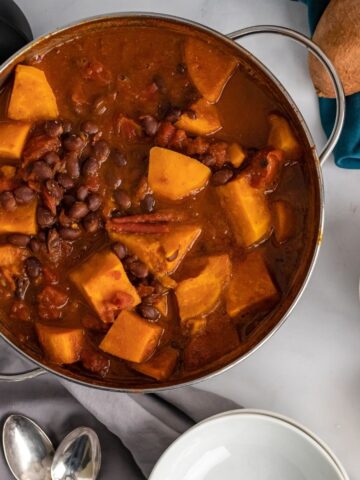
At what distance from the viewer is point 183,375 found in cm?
231

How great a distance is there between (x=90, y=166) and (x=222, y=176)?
373mm

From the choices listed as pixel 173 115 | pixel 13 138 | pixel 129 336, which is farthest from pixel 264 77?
pixel 129 336

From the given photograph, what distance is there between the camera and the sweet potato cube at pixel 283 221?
2258 mm

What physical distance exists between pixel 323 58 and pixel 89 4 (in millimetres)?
833

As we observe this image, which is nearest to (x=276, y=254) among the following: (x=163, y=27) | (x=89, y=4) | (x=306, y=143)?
(x=306, y=143)

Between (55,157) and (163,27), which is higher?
(163,27)

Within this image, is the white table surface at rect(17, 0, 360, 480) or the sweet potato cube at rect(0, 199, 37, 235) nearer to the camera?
the sweet potato cube at rect(0, 199, 37, 235)

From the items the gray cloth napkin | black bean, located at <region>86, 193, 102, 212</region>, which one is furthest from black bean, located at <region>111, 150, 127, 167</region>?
the gray cloth napkin

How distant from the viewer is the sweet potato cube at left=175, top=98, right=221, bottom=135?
7.25 ft

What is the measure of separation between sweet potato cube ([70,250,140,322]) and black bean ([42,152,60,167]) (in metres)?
0.29

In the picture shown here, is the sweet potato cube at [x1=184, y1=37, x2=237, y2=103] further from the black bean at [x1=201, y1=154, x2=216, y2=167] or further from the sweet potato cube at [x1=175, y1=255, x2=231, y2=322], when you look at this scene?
the sweet potato cube at [x1=175, y1=255, x2=231, y2=322]

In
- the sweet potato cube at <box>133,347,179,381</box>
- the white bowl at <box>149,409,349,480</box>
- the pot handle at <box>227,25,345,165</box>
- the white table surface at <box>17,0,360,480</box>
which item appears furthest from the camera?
the white table surface at <box>17,0,360,480</box>

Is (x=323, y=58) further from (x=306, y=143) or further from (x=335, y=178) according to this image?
(x=335, y=178)

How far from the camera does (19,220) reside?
2.24 meters
